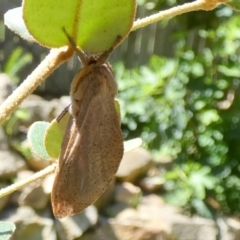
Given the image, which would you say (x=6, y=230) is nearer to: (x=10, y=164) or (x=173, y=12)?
(x=173, y=12)

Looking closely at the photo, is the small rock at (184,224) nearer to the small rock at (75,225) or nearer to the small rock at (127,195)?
the small rock at (127,195)

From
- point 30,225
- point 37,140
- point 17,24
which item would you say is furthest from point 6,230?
point 30,225

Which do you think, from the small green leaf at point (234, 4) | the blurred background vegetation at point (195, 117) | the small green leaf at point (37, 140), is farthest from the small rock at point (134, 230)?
the small green leaf at point (234, 4)

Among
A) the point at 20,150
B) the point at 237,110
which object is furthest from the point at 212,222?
the point at 20,150

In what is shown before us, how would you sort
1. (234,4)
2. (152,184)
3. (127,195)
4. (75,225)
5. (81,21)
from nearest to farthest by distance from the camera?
(81,21) → (234,4) → (75,225) → (127,195) → (152,184)

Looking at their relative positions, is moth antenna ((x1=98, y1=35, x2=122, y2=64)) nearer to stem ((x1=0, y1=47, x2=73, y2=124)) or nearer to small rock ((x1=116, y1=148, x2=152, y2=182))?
stem ((x1=0, y1=47, x2=73, y2=124))

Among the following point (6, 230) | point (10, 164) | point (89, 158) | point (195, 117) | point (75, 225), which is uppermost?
point (89, 158)
